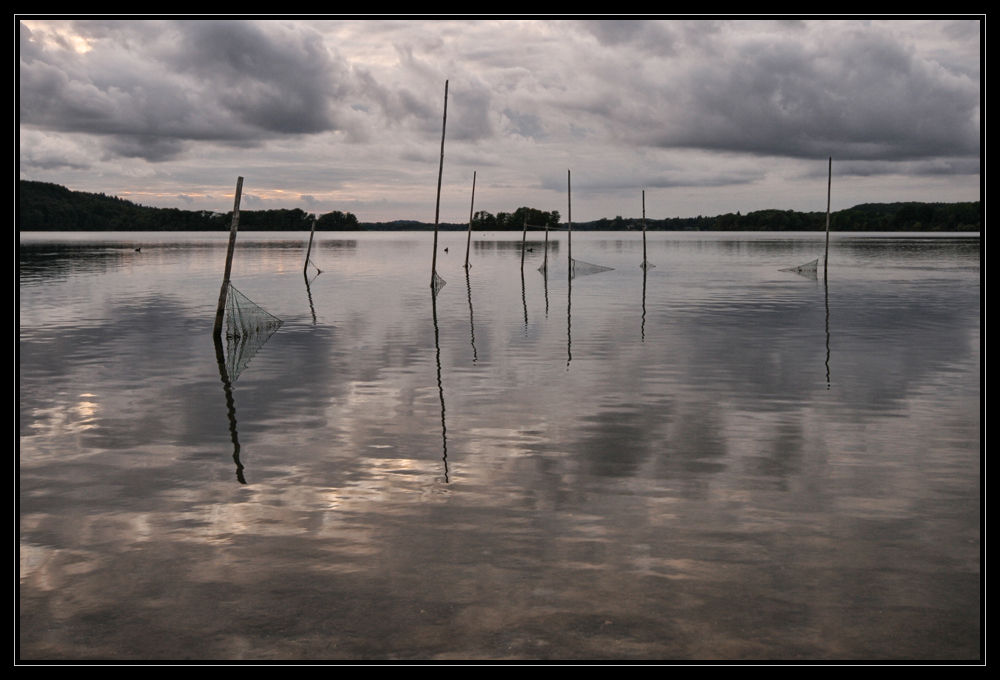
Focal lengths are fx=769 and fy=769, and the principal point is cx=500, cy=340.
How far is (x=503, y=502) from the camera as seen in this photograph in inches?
404

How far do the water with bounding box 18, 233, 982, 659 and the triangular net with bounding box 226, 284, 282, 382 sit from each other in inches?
35.1

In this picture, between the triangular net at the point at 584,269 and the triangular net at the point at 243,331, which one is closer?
the triangular net at the point at 243,331

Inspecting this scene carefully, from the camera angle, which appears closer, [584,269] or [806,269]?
[806,269]

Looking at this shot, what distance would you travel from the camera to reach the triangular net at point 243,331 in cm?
2319

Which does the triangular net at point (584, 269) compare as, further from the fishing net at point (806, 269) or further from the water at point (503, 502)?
the water at point (503, 502)

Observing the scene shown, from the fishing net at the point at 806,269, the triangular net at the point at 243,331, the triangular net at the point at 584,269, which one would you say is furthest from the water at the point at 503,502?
the triangular net at the point at 584,269

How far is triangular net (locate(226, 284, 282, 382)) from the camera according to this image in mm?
23188

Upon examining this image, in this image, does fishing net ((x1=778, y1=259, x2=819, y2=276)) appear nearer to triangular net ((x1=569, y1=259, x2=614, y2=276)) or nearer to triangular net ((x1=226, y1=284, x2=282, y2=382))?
triangular net ((x1=569, y1=259, x2=614, y2=276))

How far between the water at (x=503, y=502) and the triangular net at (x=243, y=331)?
0.89m

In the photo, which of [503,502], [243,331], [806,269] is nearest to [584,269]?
[806,269]

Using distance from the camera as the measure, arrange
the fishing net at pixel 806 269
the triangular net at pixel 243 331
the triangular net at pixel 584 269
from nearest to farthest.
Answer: the triangular net at pixel 243 331, the fishing net at pixel 806 269, the triangular net at pixel 584 269

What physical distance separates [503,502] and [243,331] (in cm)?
1916

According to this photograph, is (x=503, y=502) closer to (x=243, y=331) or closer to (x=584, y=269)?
(x=243, y=331)

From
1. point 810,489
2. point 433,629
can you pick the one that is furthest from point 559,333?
point 433,629
